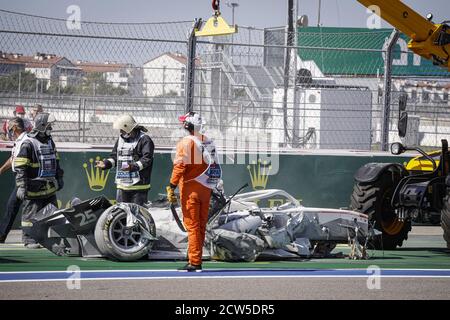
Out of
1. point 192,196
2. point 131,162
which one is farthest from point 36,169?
point 192,196

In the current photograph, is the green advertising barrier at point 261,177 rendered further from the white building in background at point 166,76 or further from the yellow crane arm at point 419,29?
the yellow crane arm at point 419,29

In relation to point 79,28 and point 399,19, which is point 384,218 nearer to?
point 399,19

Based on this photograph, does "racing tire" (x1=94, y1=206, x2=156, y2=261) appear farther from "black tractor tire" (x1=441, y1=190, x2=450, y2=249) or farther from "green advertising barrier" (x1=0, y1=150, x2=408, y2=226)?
"black tractor tire" (x1=441, y1=190, x2=450, y2=249)

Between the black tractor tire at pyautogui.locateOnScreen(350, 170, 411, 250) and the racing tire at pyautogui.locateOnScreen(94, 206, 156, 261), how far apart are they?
11.1 feet

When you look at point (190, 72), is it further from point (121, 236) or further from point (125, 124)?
point (121, 236)

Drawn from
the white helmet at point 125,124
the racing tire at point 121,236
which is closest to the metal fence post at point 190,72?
the white helmet at point 125,124

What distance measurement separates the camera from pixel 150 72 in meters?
15.2

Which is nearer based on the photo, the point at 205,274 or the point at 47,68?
the point at 205,274

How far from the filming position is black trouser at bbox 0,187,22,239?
1350 centimetres

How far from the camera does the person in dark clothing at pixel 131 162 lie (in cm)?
1288

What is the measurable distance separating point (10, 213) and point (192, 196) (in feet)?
12.6

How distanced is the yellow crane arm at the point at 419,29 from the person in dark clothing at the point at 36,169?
5.09 meters

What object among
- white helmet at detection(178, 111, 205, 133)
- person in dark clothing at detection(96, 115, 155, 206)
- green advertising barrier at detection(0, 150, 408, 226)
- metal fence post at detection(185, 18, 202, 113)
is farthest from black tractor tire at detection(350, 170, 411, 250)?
white helmet at detection(178, 111, 205, 133)

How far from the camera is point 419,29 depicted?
47.3 ft
